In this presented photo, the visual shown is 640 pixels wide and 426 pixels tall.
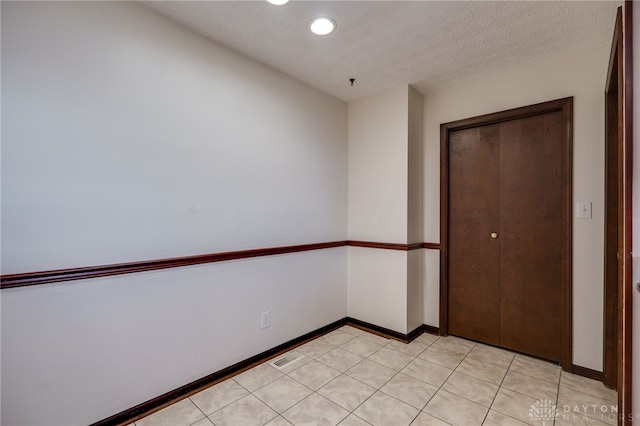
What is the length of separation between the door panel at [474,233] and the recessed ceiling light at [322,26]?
1.60 meters

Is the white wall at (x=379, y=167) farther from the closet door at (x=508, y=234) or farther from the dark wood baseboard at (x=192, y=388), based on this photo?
the dark wood baseboard at (x=192, y=388)

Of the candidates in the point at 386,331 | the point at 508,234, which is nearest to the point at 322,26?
the point at 508,234

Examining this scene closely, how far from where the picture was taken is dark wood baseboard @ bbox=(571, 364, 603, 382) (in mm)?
2040

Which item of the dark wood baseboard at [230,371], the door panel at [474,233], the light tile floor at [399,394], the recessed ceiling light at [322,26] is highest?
the recessed ceiling light at [322,26]

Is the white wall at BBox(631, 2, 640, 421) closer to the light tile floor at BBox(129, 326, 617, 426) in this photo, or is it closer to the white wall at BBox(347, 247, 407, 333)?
the light tile floor at BBox(129, 326, 617, 426)

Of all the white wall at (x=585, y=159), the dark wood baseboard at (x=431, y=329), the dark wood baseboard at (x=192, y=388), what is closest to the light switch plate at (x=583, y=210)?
the white wall at (x=585, y=159)

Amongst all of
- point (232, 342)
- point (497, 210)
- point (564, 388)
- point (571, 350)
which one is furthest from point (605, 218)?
point (232, 342)

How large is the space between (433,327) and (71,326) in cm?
282

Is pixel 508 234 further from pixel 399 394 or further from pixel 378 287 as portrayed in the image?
pixel 399 394

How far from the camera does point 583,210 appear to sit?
2.11m

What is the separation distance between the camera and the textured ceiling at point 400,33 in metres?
1.70

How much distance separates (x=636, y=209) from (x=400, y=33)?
159 centimetres

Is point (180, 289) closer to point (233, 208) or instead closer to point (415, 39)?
point (233, 208)

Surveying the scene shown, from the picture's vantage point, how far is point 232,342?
84.0 inches
